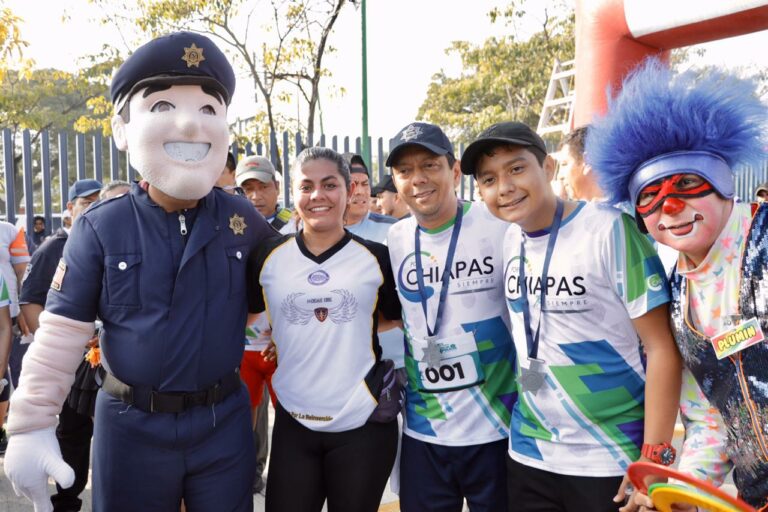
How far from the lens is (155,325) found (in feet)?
7.61

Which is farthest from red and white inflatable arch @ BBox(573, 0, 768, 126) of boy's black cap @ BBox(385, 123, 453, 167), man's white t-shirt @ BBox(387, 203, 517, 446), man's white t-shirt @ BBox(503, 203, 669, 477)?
man's white t-shirt @ BBox(503, 203, 669, 477)

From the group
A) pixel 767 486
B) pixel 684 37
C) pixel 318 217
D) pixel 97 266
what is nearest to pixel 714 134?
pixel 767 486

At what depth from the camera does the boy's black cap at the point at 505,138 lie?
2.32 metres

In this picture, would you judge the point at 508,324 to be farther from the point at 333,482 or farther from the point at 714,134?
the point at 714,134

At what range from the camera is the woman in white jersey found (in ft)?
8.41

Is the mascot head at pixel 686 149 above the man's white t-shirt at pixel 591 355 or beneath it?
above

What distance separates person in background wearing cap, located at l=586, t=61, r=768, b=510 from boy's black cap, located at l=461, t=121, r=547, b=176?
0.42m

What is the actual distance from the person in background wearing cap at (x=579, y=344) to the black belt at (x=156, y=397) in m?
1.14

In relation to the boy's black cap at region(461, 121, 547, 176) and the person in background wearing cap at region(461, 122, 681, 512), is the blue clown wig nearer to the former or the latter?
the person in background wearing cap at region(461, 122, 681, 512)

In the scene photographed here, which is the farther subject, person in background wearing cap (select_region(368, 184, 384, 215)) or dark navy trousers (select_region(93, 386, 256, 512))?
person in background wearing cap (select_region(368, 184, 384, 215))

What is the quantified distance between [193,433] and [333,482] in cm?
60

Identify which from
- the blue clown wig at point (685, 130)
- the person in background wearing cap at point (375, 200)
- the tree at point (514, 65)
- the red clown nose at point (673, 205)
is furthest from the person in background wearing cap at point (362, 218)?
the tree at point (514, 65)

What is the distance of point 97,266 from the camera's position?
7.66 ft

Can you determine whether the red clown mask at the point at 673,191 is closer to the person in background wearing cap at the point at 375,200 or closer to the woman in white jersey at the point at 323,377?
the woman in white jersey at the point at 323,377
